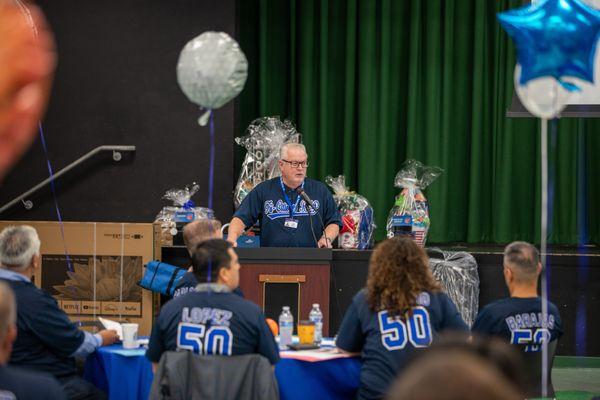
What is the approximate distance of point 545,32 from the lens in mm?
3277

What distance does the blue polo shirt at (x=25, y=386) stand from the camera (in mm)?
2133

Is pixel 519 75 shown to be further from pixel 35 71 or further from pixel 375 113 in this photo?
pixel 375 113

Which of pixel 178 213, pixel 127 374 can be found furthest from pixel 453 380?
pixel 178 213

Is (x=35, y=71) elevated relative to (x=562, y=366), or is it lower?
elevated

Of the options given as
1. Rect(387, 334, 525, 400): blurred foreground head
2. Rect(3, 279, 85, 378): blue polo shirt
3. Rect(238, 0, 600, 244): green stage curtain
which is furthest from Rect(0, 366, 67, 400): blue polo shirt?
Rect(238, 0, 600, 244): green stage curtain

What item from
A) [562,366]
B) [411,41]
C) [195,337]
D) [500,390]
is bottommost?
[562,366]

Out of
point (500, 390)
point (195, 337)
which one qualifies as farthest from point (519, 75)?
point (500, 390)

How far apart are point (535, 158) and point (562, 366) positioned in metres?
2.24

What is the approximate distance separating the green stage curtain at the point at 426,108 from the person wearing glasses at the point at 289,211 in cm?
224

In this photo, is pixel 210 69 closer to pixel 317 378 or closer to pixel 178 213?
pixel 317 378

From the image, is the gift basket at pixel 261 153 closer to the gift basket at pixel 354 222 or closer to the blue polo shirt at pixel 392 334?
the gift basket at pixel 354 222

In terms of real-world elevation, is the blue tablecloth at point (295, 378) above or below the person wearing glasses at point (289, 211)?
below

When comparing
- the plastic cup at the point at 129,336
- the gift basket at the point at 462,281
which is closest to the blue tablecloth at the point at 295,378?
the plastic cup at the point at 129,336

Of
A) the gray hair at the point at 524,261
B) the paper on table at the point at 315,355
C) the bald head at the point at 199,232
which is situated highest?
the bald head at the point at 199,232
